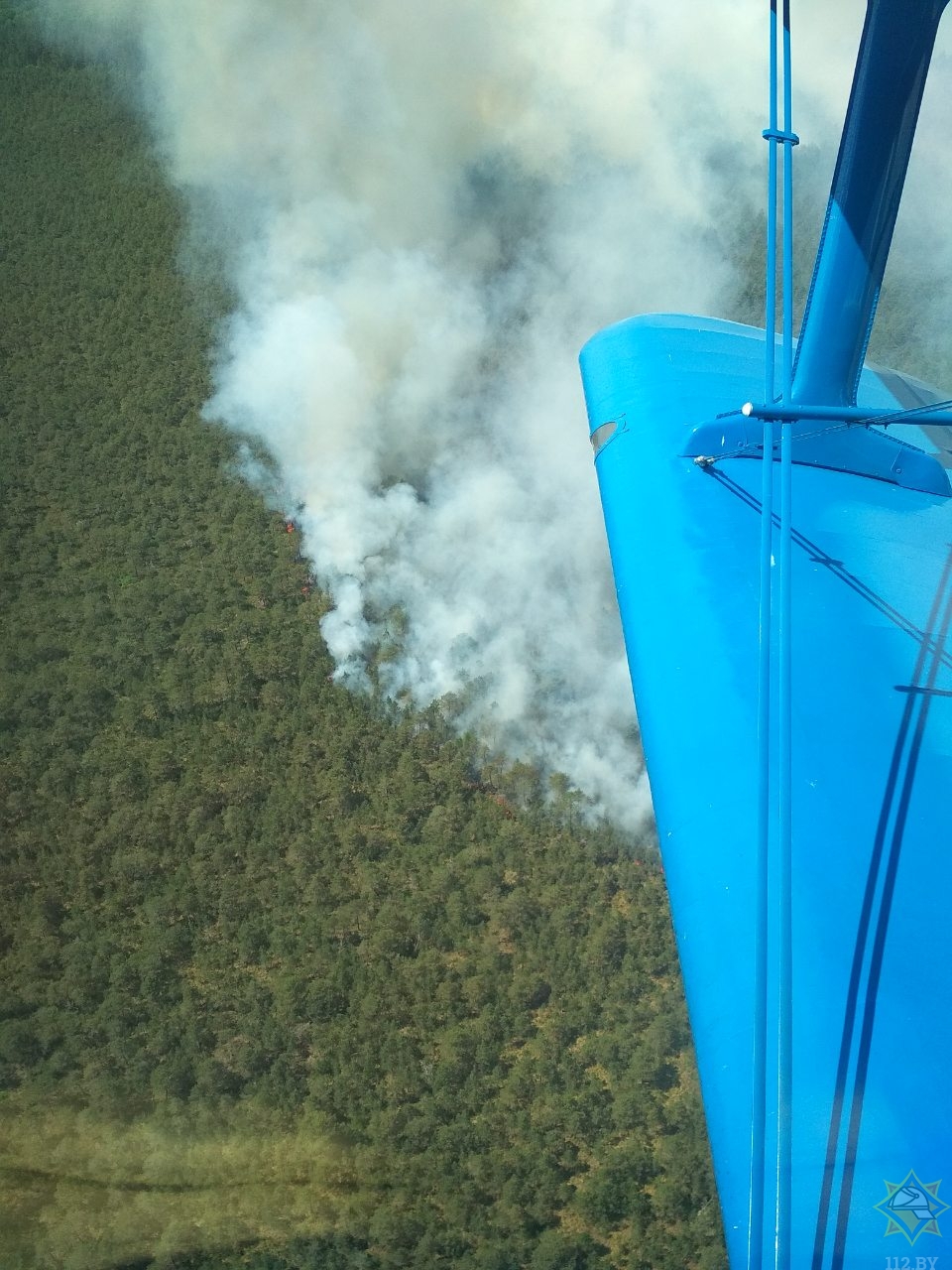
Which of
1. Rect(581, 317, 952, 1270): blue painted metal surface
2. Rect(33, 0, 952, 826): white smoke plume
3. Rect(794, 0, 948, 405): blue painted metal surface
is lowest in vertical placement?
Rect(581, 317, 952, 1270): blue painted metal surface

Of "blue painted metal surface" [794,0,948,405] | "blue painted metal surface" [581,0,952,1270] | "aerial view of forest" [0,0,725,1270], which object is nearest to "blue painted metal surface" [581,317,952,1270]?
"blue painted metal surface" [581,0,952,1270]

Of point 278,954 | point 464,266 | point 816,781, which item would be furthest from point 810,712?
point 464,266

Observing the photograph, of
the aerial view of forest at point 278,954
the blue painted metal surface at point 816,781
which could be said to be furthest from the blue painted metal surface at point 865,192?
the aerial view of forest at point 278,954

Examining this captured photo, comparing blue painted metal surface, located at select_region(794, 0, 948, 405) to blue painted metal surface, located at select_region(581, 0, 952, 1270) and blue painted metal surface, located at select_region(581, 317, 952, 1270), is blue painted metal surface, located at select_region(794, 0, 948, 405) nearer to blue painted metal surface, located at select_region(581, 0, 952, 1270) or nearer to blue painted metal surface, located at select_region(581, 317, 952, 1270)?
blue painted metal surface, located at select_region(581, 0, 952, 1270)

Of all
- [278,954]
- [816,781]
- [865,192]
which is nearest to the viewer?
[816,781]

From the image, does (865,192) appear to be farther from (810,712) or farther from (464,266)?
(464,266)

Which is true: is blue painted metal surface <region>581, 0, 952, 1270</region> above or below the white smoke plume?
below
